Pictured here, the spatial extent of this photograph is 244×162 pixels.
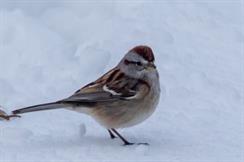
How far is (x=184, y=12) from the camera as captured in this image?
923 centimetres

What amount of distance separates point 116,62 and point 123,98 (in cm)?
160

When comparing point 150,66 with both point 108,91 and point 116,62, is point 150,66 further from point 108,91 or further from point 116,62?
point 116,62

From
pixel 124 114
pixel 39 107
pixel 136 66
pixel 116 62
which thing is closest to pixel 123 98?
pixel 124 114

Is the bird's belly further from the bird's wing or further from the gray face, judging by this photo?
the gray face

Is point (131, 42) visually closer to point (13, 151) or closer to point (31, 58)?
point (31, 58)

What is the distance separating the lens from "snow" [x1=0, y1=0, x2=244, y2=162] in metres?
6.38

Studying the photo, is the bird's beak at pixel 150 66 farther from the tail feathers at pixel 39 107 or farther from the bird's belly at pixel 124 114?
the tail feathers at pixel 39 107

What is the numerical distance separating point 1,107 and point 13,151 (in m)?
1.11

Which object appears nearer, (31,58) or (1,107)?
(1,107)

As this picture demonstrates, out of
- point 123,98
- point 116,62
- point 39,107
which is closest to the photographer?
point 39,107

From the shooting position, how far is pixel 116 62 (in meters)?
8.14

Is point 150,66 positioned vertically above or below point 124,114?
above

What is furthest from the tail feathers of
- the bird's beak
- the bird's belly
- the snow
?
the bird's beak

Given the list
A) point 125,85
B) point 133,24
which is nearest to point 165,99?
point 125,85
